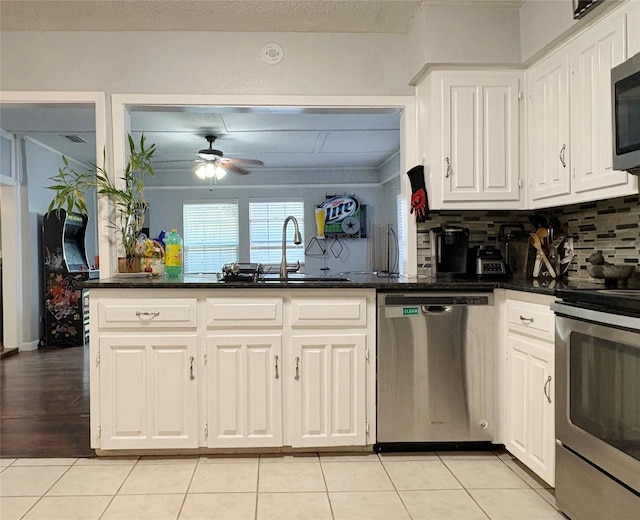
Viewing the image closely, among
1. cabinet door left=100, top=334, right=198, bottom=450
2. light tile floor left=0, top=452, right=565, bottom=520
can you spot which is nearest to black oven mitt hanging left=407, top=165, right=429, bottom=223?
light tile floor left=0, top=452, right=565, bottom=520

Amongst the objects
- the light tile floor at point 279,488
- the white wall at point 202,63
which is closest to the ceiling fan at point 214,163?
the white wall at point 202,63

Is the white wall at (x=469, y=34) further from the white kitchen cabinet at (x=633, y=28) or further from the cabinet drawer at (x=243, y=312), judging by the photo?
the cabinet drawer at (x=243, y=312)

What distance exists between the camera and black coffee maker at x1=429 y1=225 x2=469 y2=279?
2828 mm

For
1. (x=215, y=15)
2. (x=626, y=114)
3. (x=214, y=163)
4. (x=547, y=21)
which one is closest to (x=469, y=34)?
(x=547, y=21)

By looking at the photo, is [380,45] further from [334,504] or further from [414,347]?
[334,504]

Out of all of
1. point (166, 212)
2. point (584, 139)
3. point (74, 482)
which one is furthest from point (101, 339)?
point (166, 212)

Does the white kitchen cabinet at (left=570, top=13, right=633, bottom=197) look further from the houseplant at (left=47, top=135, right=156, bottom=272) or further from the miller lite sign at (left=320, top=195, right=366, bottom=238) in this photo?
the miller lite sign at (left=320, top=195, right=366, bottom=238)

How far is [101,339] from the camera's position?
2.37m

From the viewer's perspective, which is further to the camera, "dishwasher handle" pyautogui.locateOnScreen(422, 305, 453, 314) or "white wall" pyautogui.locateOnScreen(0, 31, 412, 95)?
"white wall" pyautogui.locateOnScreen(0, 31, 412, 95)

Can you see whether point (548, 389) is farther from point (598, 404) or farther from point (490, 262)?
point (490, 262)

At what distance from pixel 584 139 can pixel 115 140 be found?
2549 mm

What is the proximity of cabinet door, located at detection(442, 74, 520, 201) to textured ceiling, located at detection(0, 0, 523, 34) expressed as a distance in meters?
0.44

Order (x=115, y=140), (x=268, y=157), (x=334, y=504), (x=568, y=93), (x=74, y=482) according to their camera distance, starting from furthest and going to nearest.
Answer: (x=268, y=157), (x=115, y=140), (x=568, y=93), (x=74, y=482), (x=334, y=504)

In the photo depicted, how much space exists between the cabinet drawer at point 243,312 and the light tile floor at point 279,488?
0.69 metres
